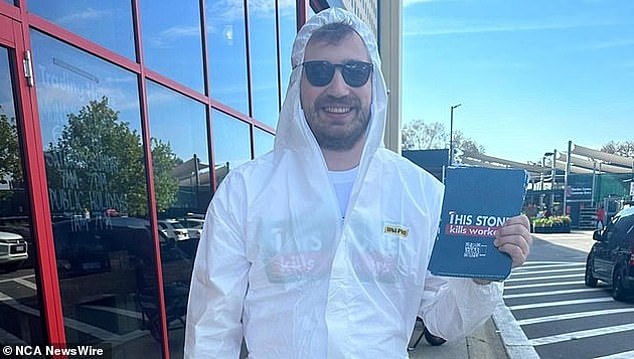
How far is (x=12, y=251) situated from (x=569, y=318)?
7.40 meters

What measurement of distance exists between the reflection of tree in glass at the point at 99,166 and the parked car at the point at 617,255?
7519 millimetres

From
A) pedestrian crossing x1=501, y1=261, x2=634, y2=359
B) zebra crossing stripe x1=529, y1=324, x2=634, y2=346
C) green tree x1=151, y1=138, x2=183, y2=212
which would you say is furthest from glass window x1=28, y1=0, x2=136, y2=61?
zebra crossing stripe x1=529, y1=324, x2=634, y2=346

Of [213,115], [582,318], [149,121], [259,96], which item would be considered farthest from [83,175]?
[582,318]

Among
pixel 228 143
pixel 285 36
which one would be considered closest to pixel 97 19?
pixel 228 143

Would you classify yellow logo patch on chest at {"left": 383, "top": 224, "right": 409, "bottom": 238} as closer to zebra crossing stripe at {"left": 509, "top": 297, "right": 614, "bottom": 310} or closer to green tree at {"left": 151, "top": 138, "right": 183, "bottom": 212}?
green tree at {"left": 151, "top": 138, "right": 183, "bottom": 212}

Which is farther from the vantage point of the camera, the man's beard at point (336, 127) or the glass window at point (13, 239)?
the glass window at point (13, 239)

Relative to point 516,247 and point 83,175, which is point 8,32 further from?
point 516,247

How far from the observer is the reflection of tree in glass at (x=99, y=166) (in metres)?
2.45

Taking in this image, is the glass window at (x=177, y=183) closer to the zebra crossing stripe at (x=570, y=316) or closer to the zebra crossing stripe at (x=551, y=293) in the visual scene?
the zebra crossing stripe at (x=570, y=316)

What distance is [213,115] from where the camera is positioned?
4.62 meters

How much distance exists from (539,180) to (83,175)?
32.7m

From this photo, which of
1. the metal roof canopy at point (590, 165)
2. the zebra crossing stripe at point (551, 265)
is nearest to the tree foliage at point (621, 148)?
the metal roof canopy at point (590, 165)

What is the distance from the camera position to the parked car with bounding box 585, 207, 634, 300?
286 inches

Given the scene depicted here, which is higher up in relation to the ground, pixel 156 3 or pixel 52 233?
pixel 156 3
